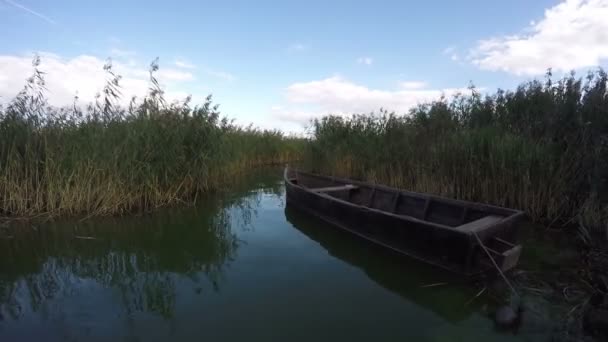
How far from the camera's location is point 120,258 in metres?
3.72

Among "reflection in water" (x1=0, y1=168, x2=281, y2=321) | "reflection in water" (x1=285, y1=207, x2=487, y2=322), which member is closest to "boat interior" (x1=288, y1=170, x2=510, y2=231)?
"reflection in water" (x1=285, y1=207, x2=487, y2=322)

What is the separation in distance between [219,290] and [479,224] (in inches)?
113

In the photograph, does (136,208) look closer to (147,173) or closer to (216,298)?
(147,173)

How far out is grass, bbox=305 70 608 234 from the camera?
13.5 ft

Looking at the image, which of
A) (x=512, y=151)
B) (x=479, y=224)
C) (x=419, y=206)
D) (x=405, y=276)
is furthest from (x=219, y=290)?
(x=512, y=151)

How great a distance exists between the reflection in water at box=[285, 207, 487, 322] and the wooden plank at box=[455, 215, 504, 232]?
55 cm

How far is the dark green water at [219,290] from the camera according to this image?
2311 mm

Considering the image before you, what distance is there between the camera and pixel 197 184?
23.4ft

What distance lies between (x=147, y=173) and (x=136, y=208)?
763mm

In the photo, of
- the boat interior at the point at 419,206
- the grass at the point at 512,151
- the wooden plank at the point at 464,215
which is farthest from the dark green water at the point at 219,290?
the grass at the point at 512,151

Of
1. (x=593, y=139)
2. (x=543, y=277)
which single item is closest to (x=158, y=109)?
(x=543, y=277)

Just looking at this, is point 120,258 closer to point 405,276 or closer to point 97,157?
point 97,157

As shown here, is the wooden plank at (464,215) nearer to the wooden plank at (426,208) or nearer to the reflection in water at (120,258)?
the wooden plank at (426,208)

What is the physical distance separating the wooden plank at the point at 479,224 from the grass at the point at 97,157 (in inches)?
209
